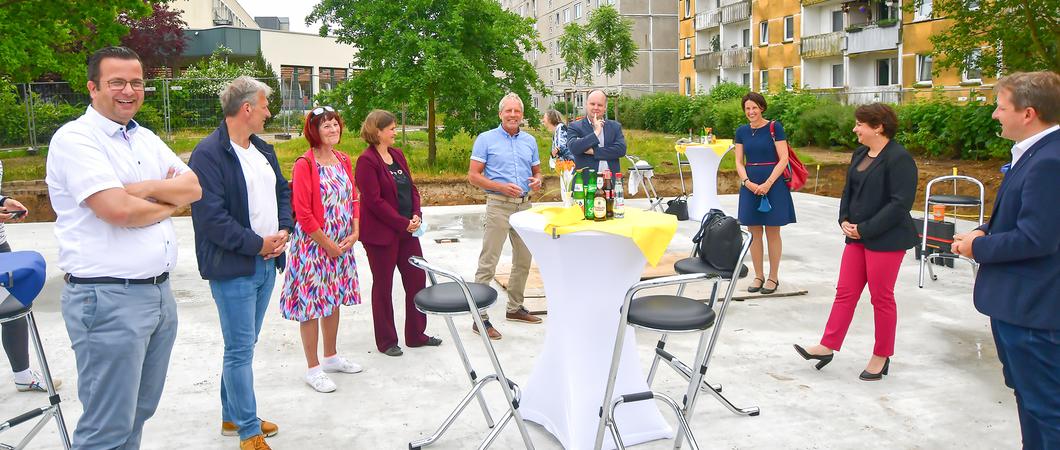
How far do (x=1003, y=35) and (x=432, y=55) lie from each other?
1091 centimetres

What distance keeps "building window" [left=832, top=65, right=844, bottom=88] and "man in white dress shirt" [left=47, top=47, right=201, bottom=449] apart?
109ft

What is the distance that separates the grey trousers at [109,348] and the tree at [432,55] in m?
11.8

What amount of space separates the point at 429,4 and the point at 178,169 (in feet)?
39.8

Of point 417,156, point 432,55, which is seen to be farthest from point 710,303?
point 417,156

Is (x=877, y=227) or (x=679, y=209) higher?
(x=877, y=227)

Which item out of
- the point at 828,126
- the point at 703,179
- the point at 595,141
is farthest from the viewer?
the point at 828,126

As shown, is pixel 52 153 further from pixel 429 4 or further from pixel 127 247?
pixel 429 4

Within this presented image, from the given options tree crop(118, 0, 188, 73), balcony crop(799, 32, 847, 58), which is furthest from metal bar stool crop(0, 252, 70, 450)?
balcony crop(799, 32, 847, 58)

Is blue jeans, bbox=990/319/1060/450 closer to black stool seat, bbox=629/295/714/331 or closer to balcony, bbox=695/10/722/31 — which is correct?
black stool seat, bbox=629/295/714/331

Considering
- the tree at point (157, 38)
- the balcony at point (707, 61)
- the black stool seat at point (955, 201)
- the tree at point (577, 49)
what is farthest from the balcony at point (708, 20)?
the black stool seat at point (955, 201)

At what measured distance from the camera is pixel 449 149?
18.4 metres

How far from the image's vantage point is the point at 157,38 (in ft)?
94.8

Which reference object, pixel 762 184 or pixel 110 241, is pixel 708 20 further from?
pixel 110 241

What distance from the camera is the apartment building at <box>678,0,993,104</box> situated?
2667 cm
